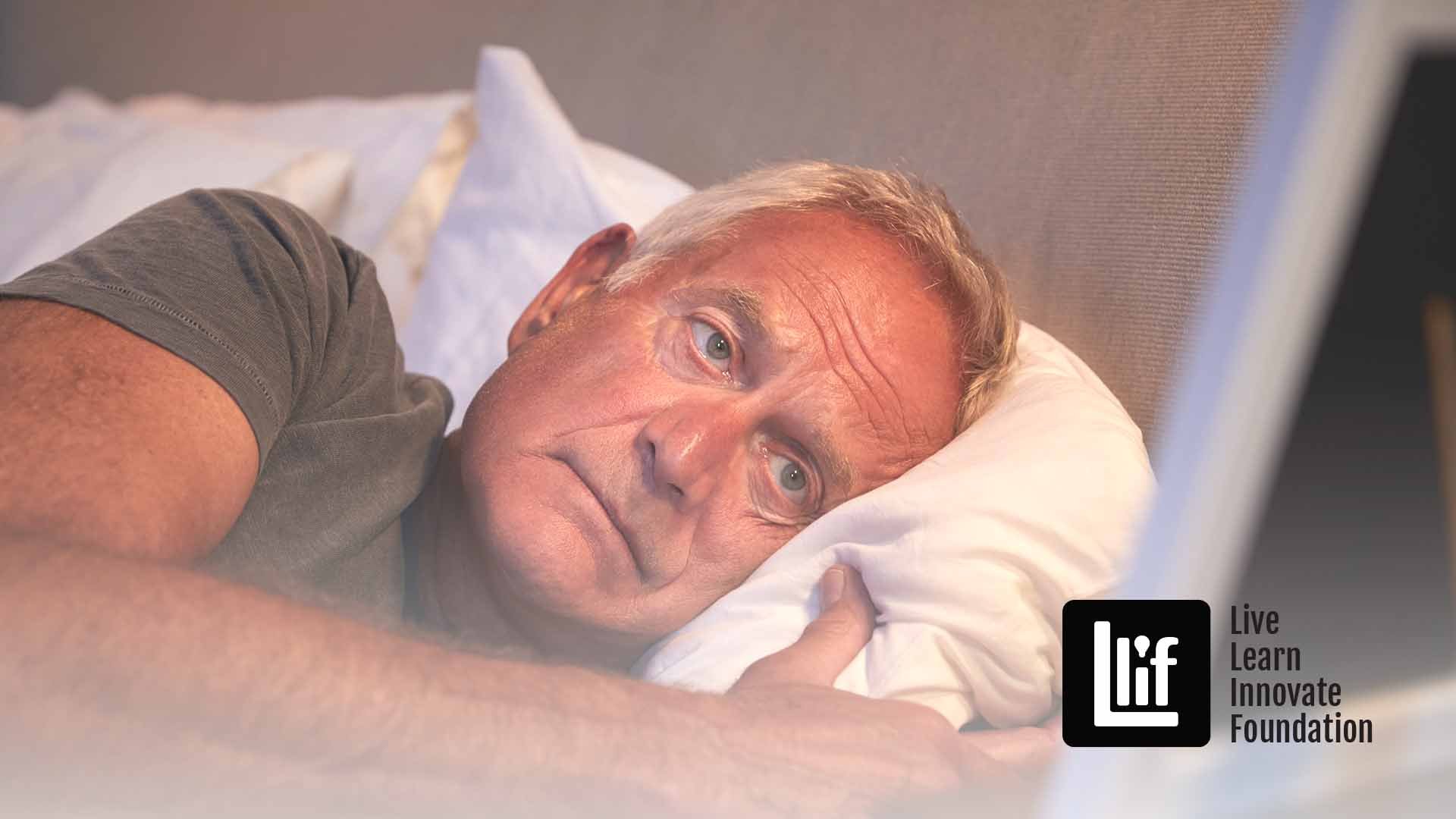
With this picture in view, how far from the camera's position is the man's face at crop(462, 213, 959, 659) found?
30.8 inches

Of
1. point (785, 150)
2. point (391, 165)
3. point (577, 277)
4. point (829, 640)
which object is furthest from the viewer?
point (391, 165)

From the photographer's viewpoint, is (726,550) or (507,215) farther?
(507,215)

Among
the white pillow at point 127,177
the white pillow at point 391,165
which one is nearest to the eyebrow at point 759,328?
the white pillow at point 391,165

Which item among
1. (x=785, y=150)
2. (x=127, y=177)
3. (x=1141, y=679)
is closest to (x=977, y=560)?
(x=1141, y=679)

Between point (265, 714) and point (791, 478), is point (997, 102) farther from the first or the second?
point (265, 714)

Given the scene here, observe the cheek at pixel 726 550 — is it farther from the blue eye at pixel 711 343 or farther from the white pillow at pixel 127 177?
the white pillow at pixel 127 177

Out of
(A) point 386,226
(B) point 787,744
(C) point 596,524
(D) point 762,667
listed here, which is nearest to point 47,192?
(A) point 386,226

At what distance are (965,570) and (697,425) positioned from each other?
202 mm

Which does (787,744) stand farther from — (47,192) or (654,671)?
(47,192)

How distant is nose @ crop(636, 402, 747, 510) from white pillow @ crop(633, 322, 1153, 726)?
8 cm

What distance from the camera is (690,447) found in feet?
2.52

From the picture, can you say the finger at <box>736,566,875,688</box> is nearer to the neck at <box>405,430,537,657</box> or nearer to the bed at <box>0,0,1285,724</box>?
the bed at <box>0,0,1285,724</box>

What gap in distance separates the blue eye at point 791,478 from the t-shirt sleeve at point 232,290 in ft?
1.11

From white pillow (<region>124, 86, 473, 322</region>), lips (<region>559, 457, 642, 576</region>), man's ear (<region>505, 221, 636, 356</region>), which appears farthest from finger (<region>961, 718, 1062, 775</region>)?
white pillow (<region>124, 86, 473, 322</region>)
